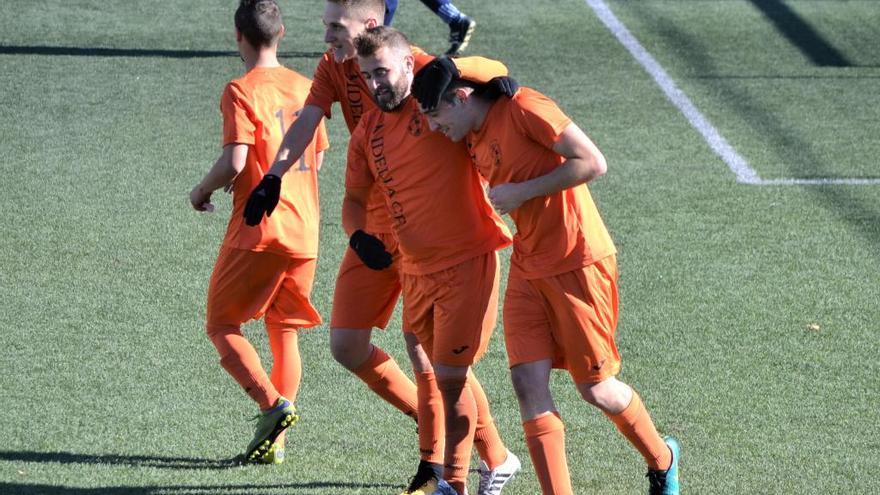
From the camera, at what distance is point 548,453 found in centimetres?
470

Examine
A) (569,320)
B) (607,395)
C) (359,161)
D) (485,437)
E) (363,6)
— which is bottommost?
(485,437)

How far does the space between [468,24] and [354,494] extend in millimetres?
6821

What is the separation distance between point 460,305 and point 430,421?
580mm

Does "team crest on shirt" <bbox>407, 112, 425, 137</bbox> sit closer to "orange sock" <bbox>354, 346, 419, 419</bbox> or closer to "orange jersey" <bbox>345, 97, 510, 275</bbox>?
"orange jersey" <bbox>345, 97, 510, 275</bbox>

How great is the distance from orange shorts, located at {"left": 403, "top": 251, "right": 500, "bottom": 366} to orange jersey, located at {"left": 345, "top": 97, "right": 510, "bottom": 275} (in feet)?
0.13

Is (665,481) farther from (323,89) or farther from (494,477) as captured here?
(323,89)

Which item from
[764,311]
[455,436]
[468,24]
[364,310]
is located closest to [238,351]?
[364,310]

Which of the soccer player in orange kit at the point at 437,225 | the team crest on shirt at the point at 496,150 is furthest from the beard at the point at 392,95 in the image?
the team crest on shirt at the point at 496,150

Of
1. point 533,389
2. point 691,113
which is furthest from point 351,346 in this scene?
point 691,113

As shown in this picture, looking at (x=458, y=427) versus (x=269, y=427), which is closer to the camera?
(x=458, y=427)

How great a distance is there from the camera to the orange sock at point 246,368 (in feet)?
18.2

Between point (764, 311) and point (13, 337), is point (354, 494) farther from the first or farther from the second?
point (764, 311)

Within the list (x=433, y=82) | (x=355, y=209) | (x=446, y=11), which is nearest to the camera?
(x=433, y=82)

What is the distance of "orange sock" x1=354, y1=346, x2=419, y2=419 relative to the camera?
5.45m
